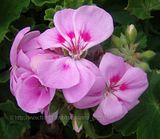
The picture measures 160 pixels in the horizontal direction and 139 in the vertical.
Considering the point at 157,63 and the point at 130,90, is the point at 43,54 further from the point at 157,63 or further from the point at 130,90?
the point at 157,63

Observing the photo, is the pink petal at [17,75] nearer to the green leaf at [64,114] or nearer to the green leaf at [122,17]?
the green leaf at [64,114]

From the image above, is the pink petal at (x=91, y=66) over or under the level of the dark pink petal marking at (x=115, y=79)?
over

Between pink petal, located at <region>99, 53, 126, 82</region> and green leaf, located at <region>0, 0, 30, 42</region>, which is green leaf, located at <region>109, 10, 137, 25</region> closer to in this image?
green leaf, located at <region>0, 0, 30, 42</region>

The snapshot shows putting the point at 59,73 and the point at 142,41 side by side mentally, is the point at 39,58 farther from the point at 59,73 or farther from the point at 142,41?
the point at 142,41

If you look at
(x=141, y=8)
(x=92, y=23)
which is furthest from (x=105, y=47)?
(x=141, y=8)

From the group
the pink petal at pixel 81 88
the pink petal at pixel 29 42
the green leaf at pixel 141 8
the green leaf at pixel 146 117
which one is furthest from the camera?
the green leaf at pixel 141 8

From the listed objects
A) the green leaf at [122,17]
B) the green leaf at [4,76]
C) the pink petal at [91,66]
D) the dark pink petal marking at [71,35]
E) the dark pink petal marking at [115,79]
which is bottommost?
the green leaf at [4,76]

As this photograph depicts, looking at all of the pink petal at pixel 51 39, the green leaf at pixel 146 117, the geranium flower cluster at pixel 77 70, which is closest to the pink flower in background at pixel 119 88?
the geranium flower cluster at pixel 77 70

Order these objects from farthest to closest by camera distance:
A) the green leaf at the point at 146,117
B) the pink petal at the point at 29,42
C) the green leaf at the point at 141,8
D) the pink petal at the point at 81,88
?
1. the green leaf at the point at 141,8
2. the green leaf at the point at 146,117
3. the pink petal at the point at 29,42
4. the pink petal at the point at 81,88

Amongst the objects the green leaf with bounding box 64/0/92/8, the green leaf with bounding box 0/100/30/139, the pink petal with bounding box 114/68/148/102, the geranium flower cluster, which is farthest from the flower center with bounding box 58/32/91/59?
the green leaf with bounding box 0/100/30/139
